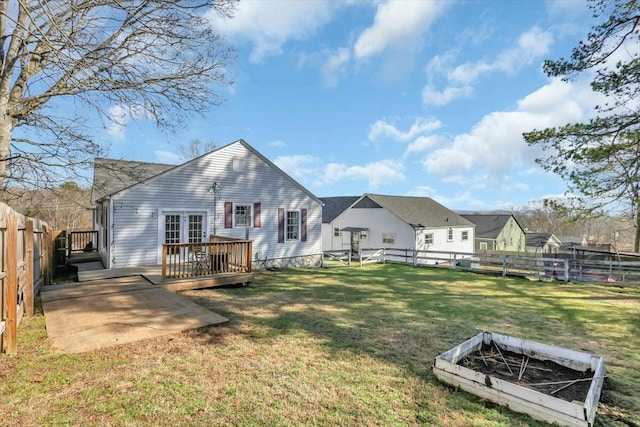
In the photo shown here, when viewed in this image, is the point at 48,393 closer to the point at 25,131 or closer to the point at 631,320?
the point at 25,131

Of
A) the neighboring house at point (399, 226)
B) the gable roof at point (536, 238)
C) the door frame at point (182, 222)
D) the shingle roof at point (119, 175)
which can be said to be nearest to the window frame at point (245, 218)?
the door frame at point (182, 222)

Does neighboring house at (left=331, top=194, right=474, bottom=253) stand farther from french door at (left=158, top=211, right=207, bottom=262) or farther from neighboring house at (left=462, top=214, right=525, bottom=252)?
french door at (left=158, top=211, right=207, bottom=262)

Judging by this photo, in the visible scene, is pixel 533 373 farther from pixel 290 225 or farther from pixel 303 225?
pixel 303 225

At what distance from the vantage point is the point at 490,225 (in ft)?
109

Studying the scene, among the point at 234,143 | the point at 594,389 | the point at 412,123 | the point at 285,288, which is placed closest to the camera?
the point at 594,389

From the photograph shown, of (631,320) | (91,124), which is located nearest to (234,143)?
(91,124)

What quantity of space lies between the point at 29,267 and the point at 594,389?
27.7ft

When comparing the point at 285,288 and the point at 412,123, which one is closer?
the point at 285,288

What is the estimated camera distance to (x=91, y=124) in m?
8.09

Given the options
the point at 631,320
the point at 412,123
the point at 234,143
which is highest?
the point at 412,123

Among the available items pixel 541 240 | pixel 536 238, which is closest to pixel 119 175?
pixel 541 240

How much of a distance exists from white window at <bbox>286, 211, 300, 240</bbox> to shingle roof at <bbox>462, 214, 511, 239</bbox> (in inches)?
985

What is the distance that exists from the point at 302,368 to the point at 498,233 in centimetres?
3293

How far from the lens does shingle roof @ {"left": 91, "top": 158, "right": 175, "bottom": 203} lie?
365 inches
